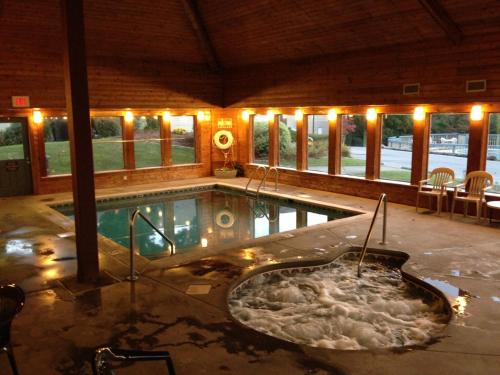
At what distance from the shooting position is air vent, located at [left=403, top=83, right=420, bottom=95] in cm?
945

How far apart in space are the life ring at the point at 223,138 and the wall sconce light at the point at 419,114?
20.7 ft

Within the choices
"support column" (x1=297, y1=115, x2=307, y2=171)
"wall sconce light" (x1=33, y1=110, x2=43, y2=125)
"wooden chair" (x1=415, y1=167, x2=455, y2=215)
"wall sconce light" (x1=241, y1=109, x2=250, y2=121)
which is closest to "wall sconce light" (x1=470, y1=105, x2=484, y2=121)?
"wooden chair" (x1=415, y1=167, x2=455, y2=215)

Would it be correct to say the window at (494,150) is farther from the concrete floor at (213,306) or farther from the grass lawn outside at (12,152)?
the grass lawn outside at (12,152)

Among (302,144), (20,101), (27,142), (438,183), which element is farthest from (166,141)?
(438,183)

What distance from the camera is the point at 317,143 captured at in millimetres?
12719

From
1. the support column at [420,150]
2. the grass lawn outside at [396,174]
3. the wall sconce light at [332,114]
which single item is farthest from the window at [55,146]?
the support column at [420,150]

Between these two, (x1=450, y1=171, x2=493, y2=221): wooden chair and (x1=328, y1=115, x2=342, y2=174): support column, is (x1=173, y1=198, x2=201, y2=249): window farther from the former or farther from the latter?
(x1=450, y1=171, x2=493, y2=221): wooden chair

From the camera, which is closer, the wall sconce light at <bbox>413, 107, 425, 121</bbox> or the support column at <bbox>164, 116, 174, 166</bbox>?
the wall sconce light at <bbox>413, 107, 425, 121</bbox>

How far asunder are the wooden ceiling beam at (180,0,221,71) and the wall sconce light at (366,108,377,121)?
5.03 m

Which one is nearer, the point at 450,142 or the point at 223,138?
the point at 450,142

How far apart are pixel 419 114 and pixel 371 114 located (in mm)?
1270

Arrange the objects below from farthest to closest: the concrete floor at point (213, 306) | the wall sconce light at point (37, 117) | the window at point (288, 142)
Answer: the window at point (288, 142), the wall sconce light at point (37, 117), the concrete floor at point (213, 306)

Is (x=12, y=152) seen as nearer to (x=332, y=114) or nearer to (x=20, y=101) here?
(x=20, y=101)

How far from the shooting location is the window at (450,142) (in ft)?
30.4
